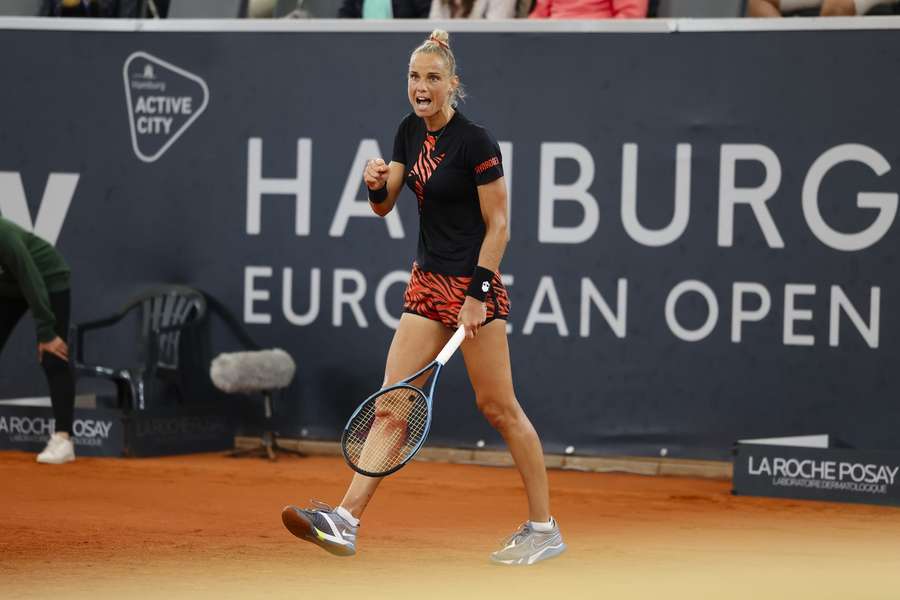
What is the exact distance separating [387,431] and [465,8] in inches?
175

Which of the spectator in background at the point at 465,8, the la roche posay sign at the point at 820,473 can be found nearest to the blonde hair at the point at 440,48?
the la roche posay sign at the point at 820,473

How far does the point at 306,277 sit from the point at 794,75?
3.06 meters

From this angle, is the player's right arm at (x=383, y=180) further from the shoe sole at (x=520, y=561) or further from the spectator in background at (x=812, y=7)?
the spectator in background at (x=812, y=7)

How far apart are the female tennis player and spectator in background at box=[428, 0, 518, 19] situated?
3716 millimetres

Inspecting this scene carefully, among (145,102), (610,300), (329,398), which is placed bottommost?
(329,398)

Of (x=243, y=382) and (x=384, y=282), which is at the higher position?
(x=384, y=282)

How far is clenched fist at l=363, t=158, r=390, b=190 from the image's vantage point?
16.5ft

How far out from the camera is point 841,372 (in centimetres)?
780

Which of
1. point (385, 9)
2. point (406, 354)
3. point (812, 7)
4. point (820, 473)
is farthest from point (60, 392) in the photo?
point (812, 7)

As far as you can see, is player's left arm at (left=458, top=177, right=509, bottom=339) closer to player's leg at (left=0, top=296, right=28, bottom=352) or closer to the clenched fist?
the clenched fist

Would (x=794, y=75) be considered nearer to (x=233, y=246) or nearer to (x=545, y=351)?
(x=545, y=351)

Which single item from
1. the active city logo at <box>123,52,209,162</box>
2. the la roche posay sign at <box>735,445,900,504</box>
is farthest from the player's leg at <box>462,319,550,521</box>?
the active city logo at <box>123,52,209,162</box>

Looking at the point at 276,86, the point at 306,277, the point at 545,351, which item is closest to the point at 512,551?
the point at 545,351

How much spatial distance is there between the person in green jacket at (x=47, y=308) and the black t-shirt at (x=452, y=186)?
319 cm
